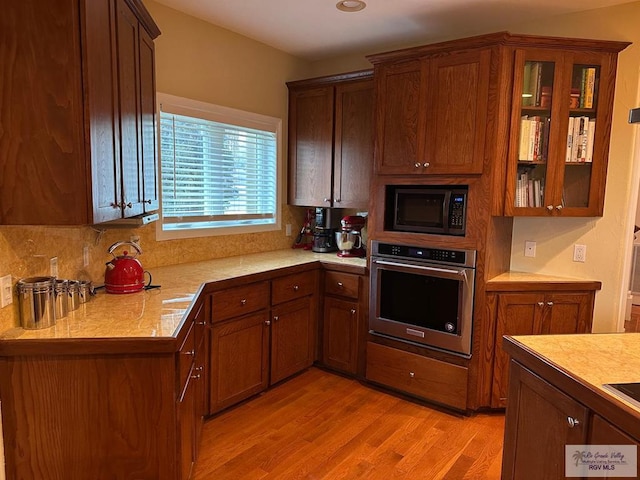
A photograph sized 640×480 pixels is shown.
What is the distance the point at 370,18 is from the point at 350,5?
0.90 ft

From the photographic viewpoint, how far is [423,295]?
2.94 m

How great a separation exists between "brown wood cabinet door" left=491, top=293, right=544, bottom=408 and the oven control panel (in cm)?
34

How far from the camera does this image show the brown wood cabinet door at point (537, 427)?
1336 millimetres

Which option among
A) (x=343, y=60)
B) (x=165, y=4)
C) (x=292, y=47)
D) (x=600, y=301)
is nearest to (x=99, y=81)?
(x=165, y=4)

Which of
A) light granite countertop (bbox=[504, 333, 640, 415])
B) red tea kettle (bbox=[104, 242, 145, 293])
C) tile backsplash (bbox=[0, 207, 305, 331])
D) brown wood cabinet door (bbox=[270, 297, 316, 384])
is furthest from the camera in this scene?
brown wood cabinet door (bbox=[270, 297, 316, 384])

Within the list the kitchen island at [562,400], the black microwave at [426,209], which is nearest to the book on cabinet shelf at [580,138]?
the black microwave at [426,209]

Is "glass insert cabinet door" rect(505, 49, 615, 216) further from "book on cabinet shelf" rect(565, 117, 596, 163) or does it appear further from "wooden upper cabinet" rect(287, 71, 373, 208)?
"wooden upper cabinet" rect(287, 71, 373, 208)

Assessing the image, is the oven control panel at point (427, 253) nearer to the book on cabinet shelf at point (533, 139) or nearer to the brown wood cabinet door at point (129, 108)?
the book on cabinet shelf at point (533, 139)

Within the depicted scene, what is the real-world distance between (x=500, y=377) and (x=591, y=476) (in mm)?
1668

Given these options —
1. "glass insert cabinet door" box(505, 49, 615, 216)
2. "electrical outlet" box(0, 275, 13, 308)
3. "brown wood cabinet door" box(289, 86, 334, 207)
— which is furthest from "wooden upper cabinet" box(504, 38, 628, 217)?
"electrical outlet" box(0, 275, 13, 308)

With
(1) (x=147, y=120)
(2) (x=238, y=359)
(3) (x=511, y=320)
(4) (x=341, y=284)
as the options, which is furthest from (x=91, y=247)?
(3) (x=511, y=320)

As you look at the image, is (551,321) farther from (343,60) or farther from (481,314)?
(343,60)

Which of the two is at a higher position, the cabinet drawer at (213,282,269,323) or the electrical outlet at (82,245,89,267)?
the electrical outlet at (82,245,89,267)

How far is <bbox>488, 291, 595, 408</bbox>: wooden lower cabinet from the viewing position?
2.80m
